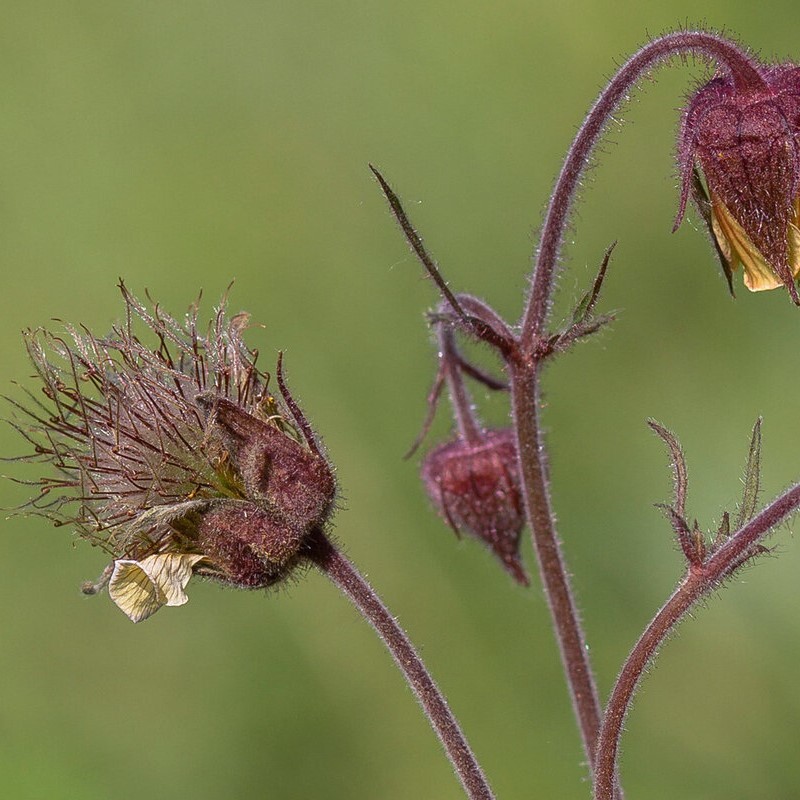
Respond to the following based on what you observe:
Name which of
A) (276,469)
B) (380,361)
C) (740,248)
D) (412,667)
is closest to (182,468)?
(276,469)

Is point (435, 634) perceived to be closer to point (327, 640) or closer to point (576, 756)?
point (327, 640)

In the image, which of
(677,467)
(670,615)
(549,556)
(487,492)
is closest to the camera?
(670,615)

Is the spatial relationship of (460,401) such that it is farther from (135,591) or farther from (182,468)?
(135,591)

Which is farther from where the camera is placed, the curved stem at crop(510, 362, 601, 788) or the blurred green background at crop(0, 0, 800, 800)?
the blurred green background at crop(0, 0, 800, 800)

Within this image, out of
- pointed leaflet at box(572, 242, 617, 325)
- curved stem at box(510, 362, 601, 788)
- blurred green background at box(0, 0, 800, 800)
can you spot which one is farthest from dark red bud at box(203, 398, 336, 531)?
blurred green background at box(0, 0, 800, 800)

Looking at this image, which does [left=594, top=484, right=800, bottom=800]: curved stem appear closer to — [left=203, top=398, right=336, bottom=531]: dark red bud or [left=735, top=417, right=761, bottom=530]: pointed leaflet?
[left=735, top=417, right=761, bottom=530]: pointed leaflet

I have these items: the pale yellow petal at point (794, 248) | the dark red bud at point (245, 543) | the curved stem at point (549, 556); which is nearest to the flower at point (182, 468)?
the dark red bud at point (245, 543)
